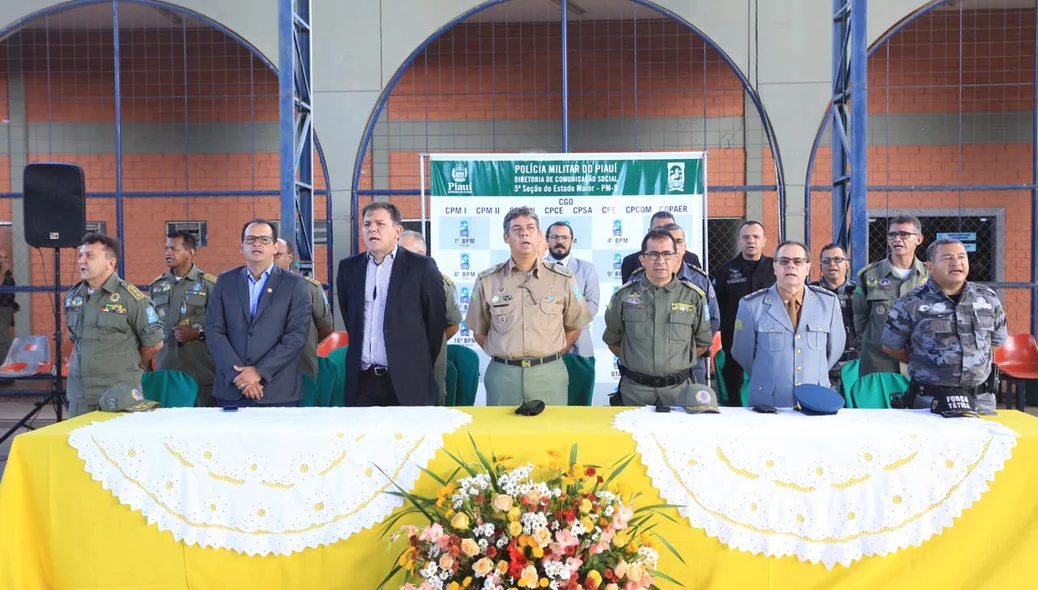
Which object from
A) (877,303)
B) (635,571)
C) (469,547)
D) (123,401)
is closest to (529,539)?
(469,547)

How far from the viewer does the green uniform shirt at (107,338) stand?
4.06 metres

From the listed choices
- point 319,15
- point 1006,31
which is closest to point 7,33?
point 319,15

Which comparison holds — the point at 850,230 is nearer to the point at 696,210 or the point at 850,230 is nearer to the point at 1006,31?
the point at 696,210

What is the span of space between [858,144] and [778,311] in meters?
2.60

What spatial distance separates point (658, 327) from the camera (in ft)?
11.4

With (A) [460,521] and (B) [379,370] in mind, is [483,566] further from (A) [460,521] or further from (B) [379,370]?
(B) [379,370]

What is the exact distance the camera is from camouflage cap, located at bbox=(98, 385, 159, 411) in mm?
2799

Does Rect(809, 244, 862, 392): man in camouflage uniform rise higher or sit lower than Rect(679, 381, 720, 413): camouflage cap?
higher

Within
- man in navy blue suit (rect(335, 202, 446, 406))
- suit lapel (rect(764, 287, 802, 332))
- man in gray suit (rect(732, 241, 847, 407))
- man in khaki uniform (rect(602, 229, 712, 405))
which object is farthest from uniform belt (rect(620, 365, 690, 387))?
man in navy blue suit (rect(335, 202, 446, 406))

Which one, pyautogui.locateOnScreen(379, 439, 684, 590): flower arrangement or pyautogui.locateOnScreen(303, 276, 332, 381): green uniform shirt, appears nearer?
pyautogui.locateOnScreen(379, 439, 684, 590): flower arrangement

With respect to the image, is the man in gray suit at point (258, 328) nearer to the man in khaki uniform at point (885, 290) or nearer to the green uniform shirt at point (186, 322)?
the green uniform shirt at point (186, 322)

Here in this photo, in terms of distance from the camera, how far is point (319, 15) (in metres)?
8.10

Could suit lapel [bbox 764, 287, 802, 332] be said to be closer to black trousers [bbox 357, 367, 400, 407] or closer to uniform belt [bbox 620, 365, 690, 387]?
uniform belt [bbox 620, 365, 690, 387]
